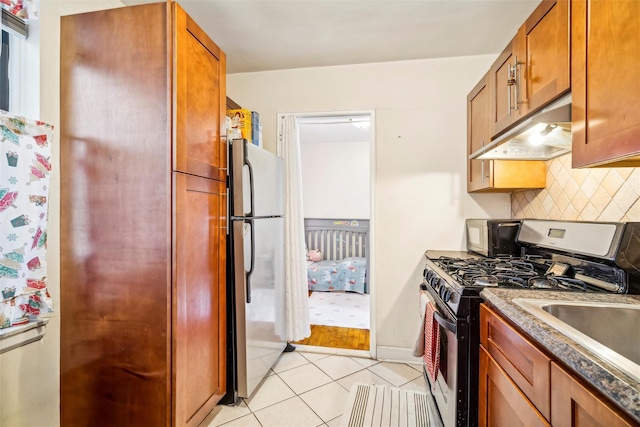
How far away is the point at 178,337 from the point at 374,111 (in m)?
2.13

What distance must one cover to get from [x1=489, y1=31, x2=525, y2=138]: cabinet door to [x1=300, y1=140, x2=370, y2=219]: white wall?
3.14 metres

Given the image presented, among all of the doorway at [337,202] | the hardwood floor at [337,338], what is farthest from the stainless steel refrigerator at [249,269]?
the doorway at [337,202]

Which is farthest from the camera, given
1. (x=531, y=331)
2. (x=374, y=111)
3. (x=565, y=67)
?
(x=374, y=111)

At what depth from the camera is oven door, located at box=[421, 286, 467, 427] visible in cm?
126

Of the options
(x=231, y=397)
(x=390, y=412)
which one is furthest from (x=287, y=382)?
(x=390, y=412)

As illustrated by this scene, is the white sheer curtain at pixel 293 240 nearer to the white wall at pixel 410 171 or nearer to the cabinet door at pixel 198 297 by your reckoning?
the white wall at pixel 410 171

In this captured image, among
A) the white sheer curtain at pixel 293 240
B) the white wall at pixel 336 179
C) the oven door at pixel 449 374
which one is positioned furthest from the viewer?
the white wall at pixel 336 179

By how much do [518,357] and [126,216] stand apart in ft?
5.33

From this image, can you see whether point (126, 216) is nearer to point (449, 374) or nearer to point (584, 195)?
point (449, 374)

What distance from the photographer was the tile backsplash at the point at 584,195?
1309 mm

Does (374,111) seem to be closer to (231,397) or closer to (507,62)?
(507,62)

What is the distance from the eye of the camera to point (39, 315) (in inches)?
51.9

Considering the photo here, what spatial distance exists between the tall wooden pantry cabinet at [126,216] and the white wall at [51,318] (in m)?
0.03

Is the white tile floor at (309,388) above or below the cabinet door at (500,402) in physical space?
below
